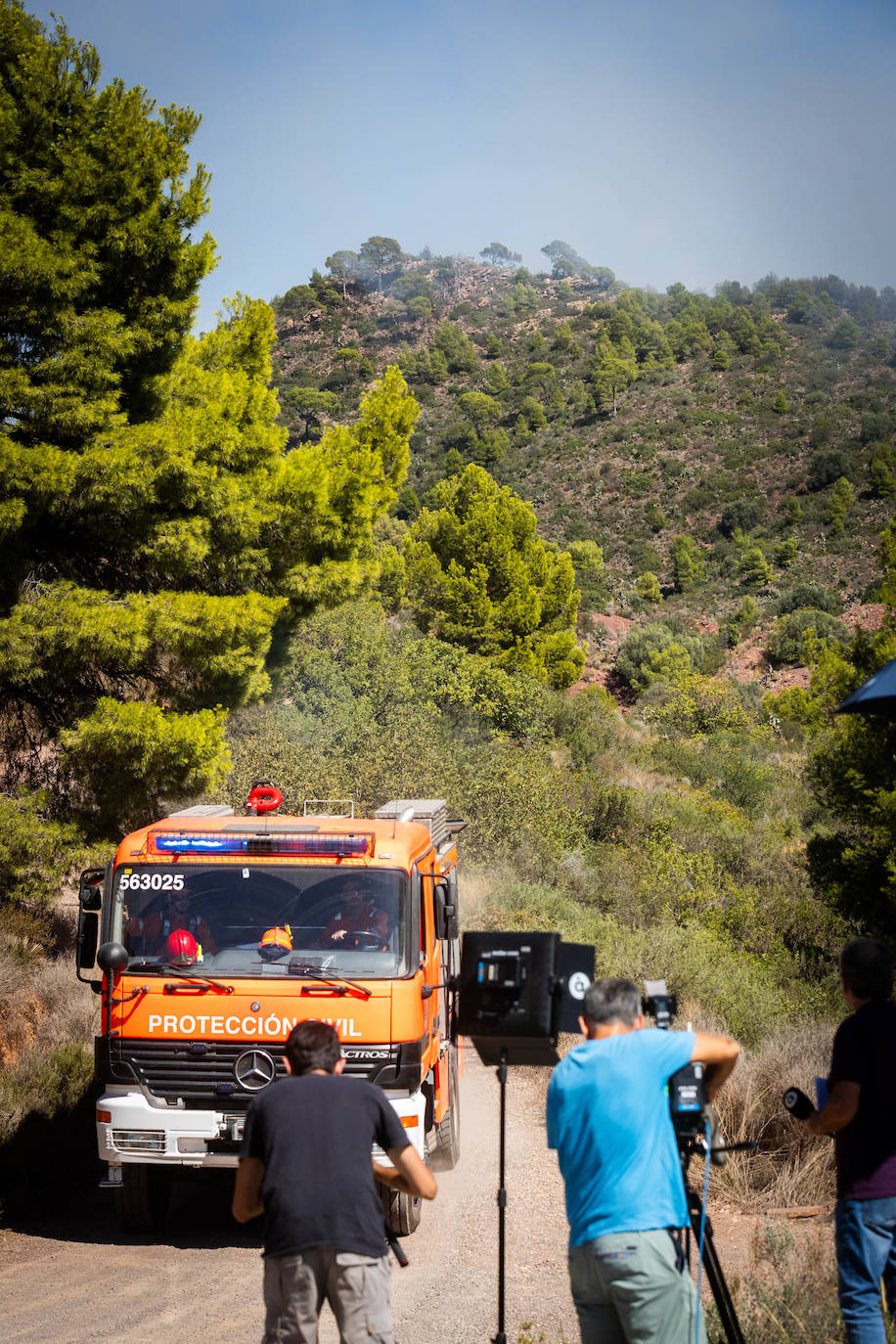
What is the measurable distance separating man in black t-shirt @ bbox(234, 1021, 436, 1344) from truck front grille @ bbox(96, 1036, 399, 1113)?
2.39m

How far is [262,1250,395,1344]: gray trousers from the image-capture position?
3.42 m

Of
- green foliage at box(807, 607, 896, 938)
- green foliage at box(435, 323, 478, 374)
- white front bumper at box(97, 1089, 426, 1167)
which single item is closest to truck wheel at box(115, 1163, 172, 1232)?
white front bumper at box(97, 1089, 426, 1167)

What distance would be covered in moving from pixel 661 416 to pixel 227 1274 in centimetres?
7910

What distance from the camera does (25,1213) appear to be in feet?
23.3

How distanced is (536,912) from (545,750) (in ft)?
34.9

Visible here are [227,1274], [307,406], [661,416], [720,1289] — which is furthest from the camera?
[661,416]

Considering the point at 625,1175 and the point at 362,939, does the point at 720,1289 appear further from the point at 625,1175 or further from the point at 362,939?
the point at 362,939

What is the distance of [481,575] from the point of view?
103 feet

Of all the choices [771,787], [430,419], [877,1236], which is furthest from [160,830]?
[430,419]

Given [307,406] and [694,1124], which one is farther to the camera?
[307,406]

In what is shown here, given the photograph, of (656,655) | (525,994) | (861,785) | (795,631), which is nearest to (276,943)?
(525,994)

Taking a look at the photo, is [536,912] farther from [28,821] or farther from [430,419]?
[430,419]

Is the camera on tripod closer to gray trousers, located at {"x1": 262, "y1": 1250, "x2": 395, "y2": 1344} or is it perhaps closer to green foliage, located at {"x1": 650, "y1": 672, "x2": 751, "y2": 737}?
gray trousers, located at {"x1": 262, "y1": 1250, "x2": 395, "y2": 1344}

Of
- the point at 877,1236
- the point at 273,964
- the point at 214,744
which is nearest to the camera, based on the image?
the point at 877,1236
